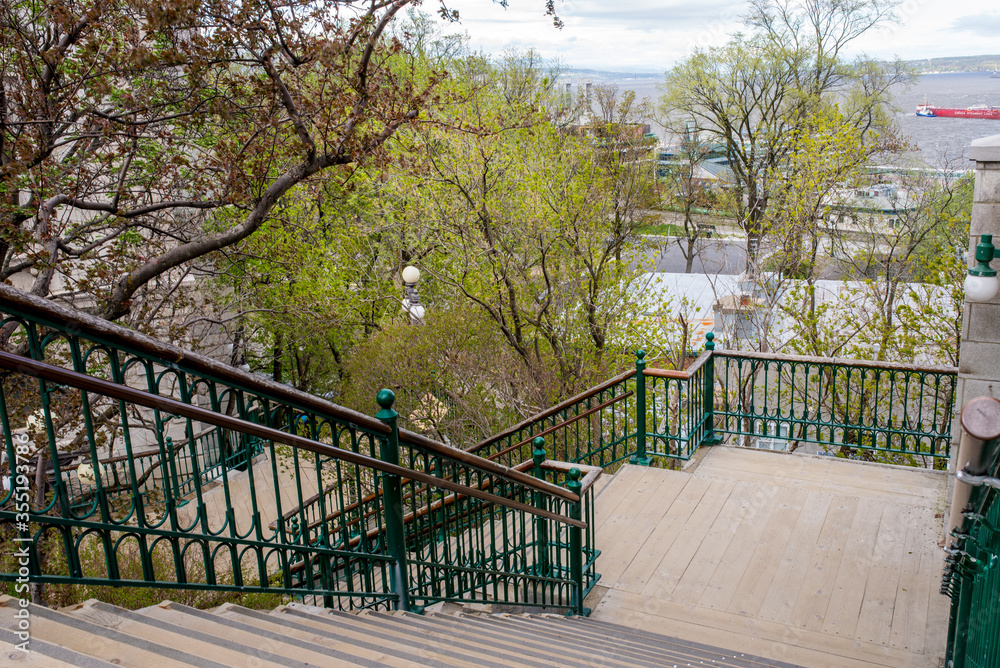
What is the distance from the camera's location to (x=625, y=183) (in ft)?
69.1

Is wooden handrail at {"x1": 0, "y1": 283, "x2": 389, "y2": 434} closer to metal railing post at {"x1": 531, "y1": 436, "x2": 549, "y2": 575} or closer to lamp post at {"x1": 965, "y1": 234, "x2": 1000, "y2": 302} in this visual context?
metal railing post at {"x1": 531, "y1": 436, "x2": 549, "y2": 575}

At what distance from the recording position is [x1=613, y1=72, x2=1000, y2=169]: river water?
982 inches

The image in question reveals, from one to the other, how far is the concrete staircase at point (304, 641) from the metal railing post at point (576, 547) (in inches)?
26.9

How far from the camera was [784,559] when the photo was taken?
5812 millimetres

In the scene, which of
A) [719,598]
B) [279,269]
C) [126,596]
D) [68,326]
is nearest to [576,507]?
[719,598]

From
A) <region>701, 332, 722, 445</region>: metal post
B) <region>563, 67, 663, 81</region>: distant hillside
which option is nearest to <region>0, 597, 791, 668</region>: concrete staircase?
<region>701, 332, 722, 445</region>: metal post

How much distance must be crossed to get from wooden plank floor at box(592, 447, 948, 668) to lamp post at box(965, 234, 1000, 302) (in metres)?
2.08

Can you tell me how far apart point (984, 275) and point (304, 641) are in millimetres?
4924

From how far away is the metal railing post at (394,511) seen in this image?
343 cm

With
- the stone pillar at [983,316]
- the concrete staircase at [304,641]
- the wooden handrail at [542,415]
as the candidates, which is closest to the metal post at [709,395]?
the wooden handrail at [542,415]

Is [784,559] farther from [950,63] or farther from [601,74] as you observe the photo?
[601,74]

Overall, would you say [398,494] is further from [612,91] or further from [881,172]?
[612,91]

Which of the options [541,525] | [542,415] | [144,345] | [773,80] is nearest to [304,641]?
[144,345]

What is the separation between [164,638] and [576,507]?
3019mm
